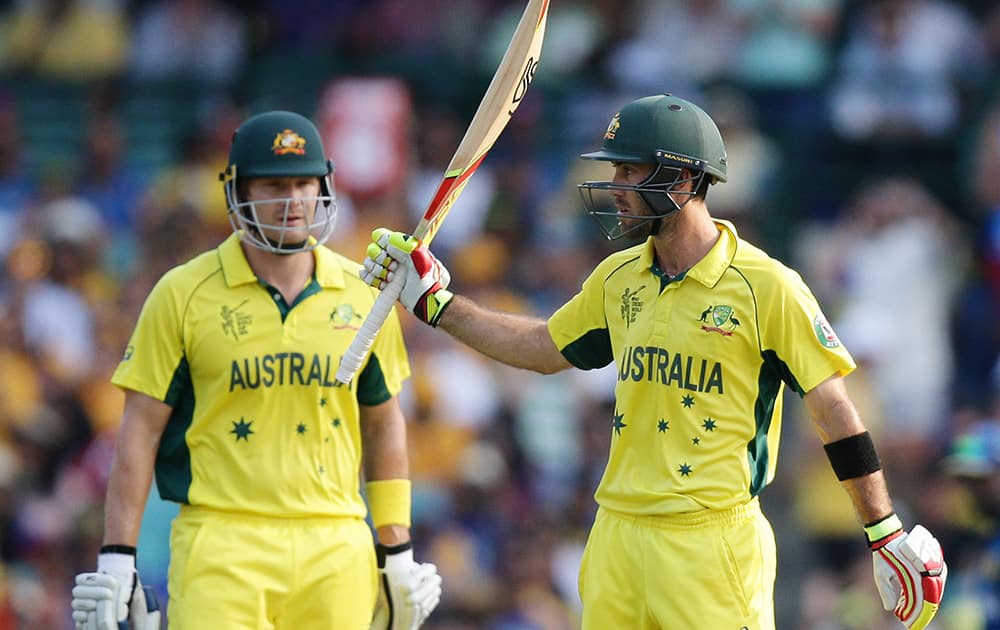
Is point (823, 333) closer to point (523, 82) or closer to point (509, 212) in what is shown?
point (523, 82)

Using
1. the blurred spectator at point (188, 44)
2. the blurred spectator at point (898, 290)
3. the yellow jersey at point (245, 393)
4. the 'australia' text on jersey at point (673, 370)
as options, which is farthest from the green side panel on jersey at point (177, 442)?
the blurred spectator at point (188, 44)

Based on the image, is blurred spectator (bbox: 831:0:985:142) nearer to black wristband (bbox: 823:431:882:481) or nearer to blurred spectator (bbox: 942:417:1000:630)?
blurred spectator (bbox: 942:417:1000:630)

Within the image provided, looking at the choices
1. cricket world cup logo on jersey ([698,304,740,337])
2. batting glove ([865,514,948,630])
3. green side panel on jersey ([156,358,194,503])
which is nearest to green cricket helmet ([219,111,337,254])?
green side panel on jersey ([156,358,194,503])

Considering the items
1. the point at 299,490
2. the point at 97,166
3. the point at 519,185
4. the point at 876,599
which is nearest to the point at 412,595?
the point at 299,490

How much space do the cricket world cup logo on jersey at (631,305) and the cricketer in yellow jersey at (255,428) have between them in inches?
36.0

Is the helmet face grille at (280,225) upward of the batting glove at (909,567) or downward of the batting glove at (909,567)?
upward

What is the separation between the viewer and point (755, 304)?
Answer: 17.9 feet

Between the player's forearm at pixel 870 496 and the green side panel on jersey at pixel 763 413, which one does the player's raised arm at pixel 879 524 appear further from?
the green side panel on jersey at pixel 763 413

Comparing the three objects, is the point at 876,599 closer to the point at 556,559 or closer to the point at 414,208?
the point at 556,559

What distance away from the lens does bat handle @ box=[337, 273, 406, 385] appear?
19.1 feet

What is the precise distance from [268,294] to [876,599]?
12.9 ft

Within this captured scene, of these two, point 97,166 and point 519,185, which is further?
point 97,166

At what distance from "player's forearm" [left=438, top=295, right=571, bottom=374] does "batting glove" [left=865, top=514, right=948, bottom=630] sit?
3.91 ft

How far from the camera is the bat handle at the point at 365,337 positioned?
5.82m
